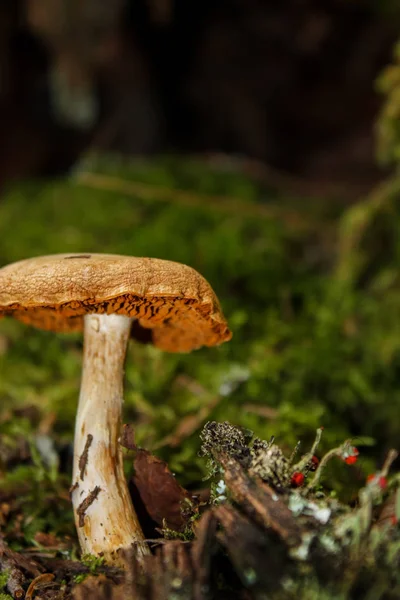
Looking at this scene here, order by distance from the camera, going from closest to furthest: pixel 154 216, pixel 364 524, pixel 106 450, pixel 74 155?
pixel 364 524 < pixel 106 450 < pixel 154 216 < pixel 74 155

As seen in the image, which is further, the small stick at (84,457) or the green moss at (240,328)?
the green moss at (240,328)

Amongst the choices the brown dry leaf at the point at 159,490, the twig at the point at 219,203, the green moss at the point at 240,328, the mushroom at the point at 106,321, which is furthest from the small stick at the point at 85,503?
the twig at the point at 219,203

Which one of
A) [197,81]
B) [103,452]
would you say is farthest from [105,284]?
[197,81]

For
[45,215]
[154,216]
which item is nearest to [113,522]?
[154,216]

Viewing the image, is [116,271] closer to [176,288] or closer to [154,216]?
[176,288]

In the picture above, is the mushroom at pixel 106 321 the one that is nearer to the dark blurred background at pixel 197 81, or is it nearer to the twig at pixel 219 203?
the twig at pixel 219 203

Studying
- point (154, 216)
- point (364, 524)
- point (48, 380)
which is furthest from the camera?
point (154, 216)


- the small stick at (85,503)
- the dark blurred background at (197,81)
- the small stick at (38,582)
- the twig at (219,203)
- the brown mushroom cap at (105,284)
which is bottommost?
the small stick at (38,582)
